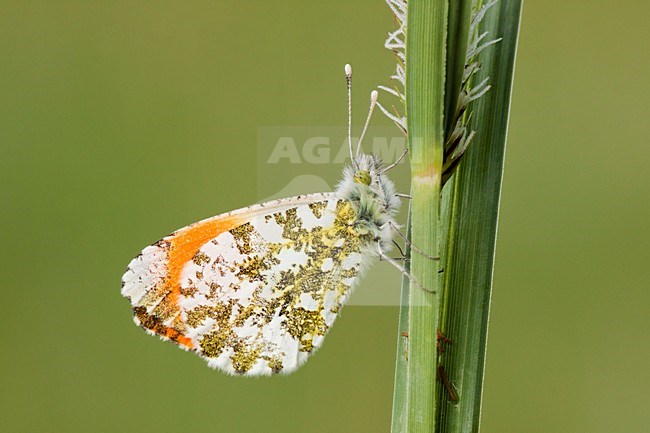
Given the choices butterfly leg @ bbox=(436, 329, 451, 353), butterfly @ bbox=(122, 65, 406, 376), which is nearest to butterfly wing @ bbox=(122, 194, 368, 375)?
butterfly @ bbox=(122, 65, 406, 376)

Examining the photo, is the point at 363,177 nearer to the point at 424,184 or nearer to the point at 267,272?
the point at 267,272

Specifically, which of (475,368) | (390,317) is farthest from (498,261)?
(475,368)

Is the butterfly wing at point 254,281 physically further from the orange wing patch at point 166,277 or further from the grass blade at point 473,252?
the grass blade at point 473,252

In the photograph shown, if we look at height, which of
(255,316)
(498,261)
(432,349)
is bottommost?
(498,261)

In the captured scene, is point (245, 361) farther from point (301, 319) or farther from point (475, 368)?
point (475, 368)

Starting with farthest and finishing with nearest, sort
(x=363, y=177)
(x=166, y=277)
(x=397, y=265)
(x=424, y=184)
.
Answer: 1. (x=166, y=277)
2. (x=363, y=177)
3. (x=397, y=265)
4. (x=424, y=184)

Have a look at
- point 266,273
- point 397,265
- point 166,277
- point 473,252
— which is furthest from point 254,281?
point 473,252
